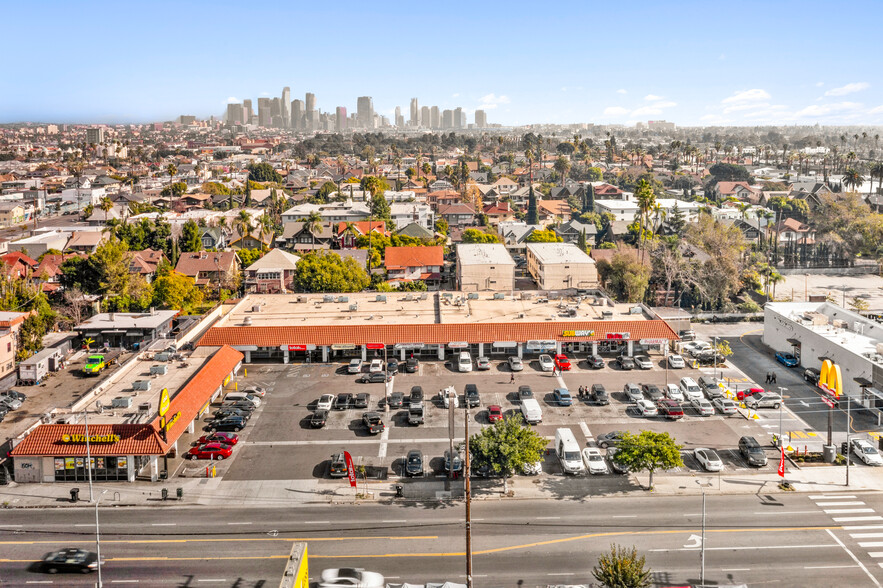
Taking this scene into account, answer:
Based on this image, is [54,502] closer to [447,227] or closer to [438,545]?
[438,545]

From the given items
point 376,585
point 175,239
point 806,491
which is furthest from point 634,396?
point 175,239

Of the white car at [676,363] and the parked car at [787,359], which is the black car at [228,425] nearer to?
the white car at [676,363]

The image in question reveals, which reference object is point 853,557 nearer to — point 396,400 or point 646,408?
point 646,408

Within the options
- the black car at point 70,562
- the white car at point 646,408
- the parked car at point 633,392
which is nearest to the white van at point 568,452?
the white car at point 646,408

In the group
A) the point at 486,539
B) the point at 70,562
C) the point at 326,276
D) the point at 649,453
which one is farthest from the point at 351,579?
the point at 326,276

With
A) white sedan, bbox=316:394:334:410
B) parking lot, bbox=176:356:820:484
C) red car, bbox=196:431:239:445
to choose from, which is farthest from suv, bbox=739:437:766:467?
red car, bbox=196:431:239:445
